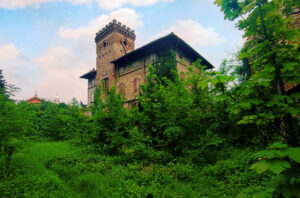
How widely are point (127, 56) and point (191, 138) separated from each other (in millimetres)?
13241

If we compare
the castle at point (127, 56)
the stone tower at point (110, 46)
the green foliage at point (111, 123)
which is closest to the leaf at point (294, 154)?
the green foliage at point (111, 123)

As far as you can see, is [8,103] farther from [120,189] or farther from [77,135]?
[120,189]

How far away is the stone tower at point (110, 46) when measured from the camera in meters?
20.1

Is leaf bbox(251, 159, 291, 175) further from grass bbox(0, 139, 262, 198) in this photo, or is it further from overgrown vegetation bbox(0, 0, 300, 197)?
grass bbox(0, 139, 262, 198)

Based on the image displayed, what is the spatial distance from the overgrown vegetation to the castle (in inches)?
248

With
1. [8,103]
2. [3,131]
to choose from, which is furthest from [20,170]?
[8,103]

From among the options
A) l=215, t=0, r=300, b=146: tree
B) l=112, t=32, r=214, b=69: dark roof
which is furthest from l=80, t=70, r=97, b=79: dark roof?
l=215, t=0, r=300, b=146: tree

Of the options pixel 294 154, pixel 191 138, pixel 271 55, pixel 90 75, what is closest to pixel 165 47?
pixel 191 138

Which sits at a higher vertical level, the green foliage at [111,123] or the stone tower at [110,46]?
the stone tower at [110,46]

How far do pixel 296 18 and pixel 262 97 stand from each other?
4.12 m

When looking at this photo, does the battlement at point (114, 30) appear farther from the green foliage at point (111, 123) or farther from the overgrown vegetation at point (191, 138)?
the green foliage at point (111, 123)

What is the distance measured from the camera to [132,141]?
680 cm

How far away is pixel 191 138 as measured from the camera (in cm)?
677

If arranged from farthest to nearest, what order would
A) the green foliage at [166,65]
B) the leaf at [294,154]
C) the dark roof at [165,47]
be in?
the dark roof at [165,47], the green foliage at [166,65], the leaf at [294,154]
